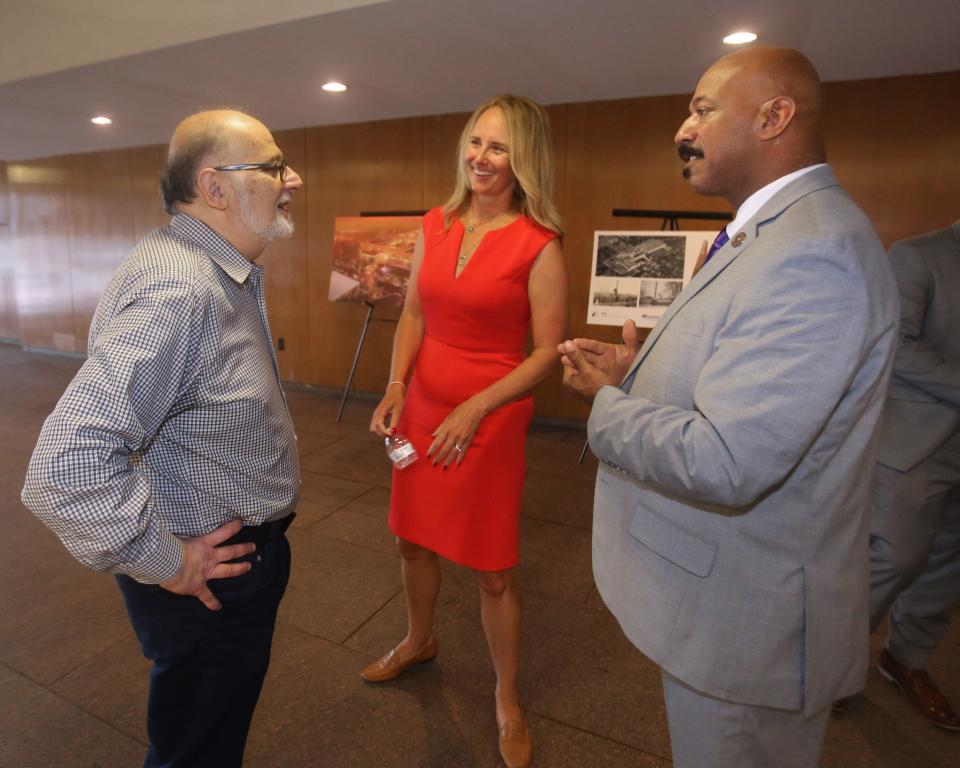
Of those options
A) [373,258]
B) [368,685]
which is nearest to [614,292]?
[373,258]

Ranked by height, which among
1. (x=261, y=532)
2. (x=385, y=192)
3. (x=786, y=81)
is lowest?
(x=261, y=532)

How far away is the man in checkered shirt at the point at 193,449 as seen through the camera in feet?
2.95

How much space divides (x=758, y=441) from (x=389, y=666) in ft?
5.64

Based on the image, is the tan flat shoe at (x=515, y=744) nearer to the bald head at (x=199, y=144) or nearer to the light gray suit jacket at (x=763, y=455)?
the light gray suit jacket at (x=763, y=455)

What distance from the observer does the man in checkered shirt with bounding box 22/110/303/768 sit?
90cm

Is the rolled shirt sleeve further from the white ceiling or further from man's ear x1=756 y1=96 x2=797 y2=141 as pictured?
the white ceiling

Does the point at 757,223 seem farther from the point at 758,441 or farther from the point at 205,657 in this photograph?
the point at 205,657

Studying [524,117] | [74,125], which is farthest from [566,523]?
[74,125]

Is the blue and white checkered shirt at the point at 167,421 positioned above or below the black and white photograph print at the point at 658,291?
below

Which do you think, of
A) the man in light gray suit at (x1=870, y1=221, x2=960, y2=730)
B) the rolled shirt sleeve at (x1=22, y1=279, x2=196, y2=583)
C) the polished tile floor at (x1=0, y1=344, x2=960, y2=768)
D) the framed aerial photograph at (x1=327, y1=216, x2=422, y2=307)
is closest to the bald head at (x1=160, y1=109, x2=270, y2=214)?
the rolled shirt sleeve at (x1=22, y1=279, x2=196, y2=583)

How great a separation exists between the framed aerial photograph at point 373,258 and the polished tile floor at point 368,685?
260 cm

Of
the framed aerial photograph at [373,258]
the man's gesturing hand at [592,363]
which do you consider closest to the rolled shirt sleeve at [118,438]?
the man's gesturing hand at [592,363]

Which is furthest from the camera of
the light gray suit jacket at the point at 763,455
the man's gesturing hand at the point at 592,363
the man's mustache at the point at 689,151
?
the man's gesturing hand at the point at 592,363

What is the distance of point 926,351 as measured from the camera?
1.83 m
